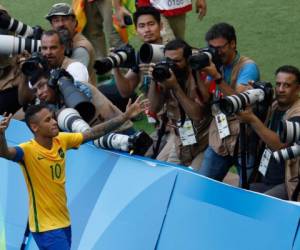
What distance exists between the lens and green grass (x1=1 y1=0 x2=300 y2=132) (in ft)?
32.7

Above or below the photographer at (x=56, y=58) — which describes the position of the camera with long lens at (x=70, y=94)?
below

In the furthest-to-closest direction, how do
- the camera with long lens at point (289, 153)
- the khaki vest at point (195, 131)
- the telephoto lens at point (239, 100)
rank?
the khaki vest at point (195, 131) → the telephoto lens at point (239, 100) → the camera with long lens at point (289, 153)

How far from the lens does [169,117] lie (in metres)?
6.93

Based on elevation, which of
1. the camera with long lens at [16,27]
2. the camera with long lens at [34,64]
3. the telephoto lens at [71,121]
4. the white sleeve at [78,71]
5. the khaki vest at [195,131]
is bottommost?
the khaki vest at [195,131]

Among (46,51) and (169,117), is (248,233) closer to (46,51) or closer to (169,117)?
(169,117)

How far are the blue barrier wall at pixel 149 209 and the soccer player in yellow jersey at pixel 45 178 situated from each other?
0.39 metres

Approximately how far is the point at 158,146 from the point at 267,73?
9.15 feet

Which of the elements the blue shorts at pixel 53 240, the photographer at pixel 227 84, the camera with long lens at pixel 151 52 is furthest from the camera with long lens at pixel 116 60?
the blue shorts at pixel 53 240

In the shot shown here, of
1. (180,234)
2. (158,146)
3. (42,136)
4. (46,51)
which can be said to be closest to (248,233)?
(180,234)

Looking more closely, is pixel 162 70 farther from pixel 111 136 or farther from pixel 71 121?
pixel 71 121

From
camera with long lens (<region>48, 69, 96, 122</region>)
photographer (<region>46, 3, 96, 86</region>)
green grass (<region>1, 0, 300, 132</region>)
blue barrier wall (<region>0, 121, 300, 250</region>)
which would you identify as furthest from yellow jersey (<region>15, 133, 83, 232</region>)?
green grass (<region>1, 0, 300, 132</region>)

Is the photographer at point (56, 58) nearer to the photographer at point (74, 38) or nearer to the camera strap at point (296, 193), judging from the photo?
the photographer at point (74, 38)

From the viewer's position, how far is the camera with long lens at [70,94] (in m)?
6.25

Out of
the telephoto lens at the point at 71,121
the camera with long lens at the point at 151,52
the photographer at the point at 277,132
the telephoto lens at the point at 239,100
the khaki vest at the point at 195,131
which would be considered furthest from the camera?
the khaki vest at the point at 195,131
